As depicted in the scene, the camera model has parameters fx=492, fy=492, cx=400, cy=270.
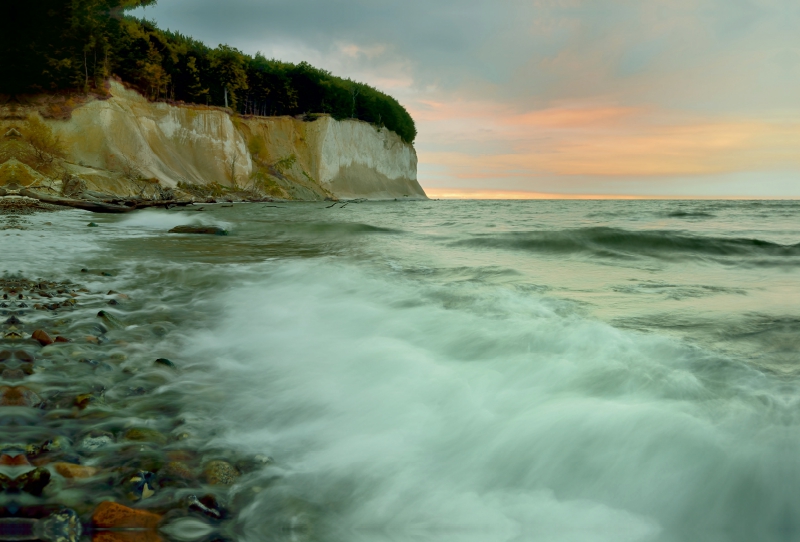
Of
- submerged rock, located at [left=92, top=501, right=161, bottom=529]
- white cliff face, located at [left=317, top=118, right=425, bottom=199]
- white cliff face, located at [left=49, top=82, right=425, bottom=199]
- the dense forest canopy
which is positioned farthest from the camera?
white cliff face, located at [left=317, top=118, right=425, bottom=199]

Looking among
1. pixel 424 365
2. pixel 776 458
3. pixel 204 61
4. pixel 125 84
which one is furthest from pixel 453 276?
pixel 204 61

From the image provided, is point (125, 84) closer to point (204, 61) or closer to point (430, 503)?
point (204, 61)

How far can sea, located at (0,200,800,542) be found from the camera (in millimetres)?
1834

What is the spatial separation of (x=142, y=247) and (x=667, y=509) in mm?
9076

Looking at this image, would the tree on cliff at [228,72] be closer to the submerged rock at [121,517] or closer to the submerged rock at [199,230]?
the submerged rock at [199,230]

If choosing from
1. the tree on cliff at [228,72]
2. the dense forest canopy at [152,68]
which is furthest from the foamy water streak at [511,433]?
the tree on cliff at [228,72]

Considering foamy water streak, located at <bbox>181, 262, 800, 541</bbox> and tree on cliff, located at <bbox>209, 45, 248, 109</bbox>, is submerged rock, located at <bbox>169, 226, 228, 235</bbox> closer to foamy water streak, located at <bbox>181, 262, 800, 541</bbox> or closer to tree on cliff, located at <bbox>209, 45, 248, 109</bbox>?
foamy water streak, located at <bbox>181, 262, 800, 541</bbox>

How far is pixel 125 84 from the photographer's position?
120 feet

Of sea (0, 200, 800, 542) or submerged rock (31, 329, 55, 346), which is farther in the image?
submerged rock (31, 329, 55, 346)

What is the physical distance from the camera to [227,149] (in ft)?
136

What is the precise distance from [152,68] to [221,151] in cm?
767

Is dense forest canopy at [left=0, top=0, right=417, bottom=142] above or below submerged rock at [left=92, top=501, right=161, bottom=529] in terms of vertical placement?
above

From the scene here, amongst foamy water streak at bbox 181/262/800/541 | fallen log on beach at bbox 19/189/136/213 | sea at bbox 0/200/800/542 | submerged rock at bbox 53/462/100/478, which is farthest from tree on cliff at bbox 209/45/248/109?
submerged rock at bbox 53/462/100/478

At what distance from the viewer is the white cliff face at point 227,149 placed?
29438 millimetres
